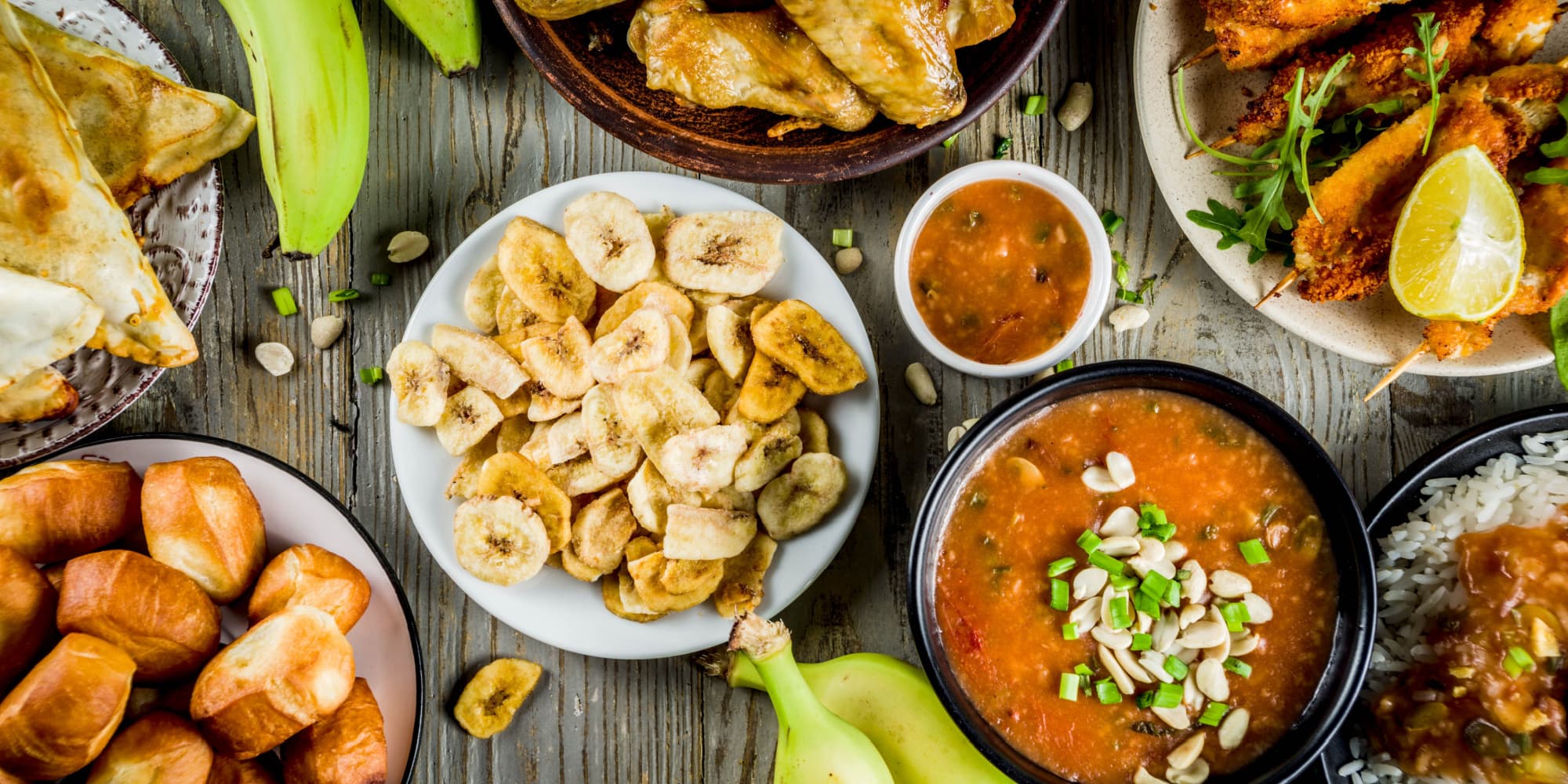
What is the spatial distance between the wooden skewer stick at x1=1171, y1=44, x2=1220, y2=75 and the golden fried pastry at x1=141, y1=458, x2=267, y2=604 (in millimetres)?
2281

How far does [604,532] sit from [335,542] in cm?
61

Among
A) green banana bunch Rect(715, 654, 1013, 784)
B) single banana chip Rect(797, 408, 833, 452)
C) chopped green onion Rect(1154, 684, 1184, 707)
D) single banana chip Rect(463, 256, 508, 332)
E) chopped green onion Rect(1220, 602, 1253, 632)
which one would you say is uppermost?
single banana chip Rect(463, 256, 508, 332)

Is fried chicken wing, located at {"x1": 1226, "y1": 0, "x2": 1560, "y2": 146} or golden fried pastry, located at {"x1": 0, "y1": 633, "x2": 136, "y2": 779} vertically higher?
fried chicken wing, located at {"x1": 1226, "y1": 0, "x2": 1560, "y2": 146}

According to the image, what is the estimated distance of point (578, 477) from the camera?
236cm

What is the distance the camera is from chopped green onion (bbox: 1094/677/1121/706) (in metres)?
2.10

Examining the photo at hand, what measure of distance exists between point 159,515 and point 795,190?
1621mm

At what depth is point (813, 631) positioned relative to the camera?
2.57 metres

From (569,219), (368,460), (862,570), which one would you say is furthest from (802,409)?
(368,460)

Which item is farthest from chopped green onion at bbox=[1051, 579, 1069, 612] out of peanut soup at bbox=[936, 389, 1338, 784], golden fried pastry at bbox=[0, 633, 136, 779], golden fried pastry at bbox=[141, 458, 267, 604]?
golden fried pastry at bbox=[0, 633, 136, 779]

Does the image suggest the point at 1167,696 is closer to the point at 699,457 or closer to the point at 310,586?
the point at 699,457

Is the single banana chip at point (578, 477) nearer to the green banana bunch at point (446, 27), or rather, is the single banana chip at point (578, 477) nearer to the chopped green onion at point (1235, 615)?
the green banana bunch at point (446, 27)

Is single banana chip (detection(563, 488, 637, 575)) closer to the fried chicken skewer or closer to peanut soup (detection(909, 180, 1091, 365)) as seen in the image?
peanut soup (detection(909, 180, 1091, 365))

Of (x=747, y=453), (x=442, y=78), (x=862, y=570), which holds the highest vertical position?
(x=442, y=78)

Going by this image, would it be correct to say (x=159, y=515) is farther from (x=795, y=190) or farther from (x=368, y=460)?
(x=795, y=190)
